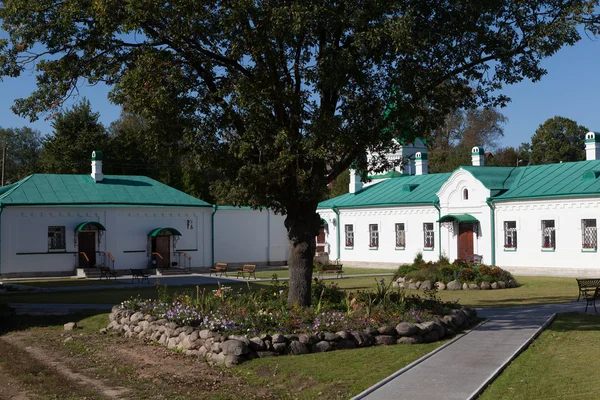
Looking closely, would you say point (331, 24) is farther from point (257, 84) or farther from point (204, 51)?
point (204, 51)

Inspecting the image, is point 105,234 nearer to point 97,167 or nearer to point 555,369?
point 97,167

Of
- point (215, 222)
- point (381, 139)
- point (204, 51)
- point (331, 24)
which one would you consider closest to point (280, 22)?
point (331, 24)

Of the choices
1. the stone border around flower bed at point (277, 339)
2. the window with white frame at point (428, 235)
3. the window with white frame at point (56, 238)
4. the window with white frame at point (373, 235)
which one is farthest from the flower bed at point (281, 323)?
the window with white frame at point (373, 235)

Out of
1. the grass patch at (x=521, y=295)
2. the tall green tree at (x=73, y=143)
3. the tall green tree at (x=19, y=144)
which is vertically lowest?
the grass patch at (x=521, y=295)

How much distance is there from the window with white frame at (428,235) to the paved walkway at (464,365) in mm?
20817

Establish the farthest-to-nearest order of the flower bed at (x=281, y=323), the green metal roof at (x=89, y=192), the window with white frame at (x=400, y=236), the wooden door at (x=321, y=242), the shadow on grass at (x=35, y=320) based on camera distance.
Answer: the wooden door at (x=321, y=242) → the window with white frame at (x=400, y=236) → the green metal roof at (x=89, y=192) → the shadow on grass at (x=35, y=320) → the flower bed at (x=281, y=323)

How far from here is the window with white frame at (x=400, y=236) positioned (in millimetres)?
37925

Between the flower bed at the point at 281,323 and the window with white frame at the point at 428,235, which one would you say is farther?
the window with white frame at the point at 428,235

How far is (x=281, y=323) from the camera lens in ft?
41.1

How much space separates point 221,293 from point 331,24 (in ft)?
20.5

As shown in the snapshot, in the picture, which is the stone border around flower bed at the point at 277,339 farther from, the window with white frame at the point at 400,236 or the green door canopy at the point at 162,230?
the window with white frame at the point at 400,236

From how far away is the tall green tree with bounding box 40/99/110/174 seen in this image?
51250 mm

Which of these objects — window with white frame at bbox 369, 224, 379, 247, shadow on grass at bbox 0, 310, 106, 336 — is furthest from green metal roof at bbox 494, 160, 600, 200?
shadow on grass at bbox 0, 310, 106, 336

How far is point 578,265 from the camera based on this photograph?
29.4m
